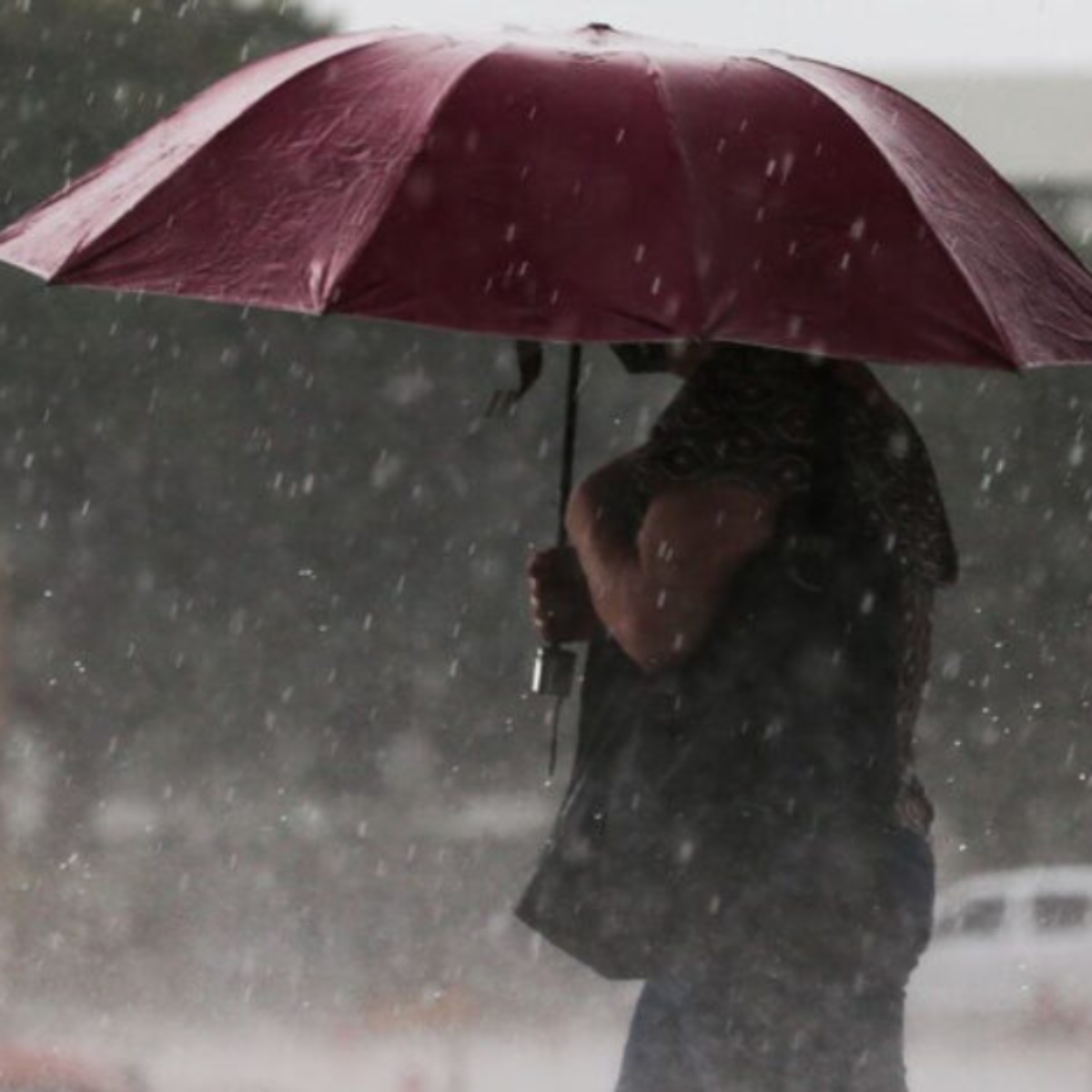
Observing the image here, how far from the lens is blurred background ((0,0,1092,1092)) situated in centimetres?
1236

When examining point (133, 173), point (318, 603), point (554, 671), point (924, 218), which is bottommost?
point (318, 603)

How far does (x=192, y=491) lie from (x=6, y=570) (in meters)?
0.85

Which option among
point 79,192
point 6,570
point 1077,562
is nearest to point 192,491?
point 6,570

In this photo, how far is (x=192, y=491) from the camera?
13422 mm

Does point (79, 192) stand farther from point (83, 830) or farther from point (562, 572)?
point (83, 830)

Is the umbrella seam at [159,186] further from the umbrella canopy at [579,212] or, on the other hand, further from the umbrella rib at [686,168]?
the umbrella rib at [686,168]

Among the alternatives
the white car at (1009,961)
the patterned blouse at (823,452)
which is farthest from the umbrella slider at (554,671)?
the white car at (1009,961)

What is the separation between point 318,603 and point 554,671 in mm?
9774

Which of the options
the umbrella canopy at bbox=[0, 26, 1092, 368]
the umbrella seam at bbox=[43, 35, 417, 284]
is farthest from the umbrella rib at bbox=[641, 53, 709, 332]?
the umbrella seam at bbox=[43, 35, 417, 284]

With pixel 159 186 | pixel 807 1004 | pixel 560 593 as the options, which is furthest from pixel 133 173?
pixel 807 1004

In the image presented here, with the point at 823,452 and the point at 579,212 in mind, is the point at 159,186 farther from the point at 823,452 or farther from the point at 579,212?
the point at 823,452

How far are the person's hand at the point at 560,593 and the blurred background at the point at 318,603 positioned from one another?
7.70m

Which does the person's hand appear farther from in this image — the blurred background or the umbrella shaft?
the blurred background

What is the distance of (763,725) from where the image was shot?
3.74 m
